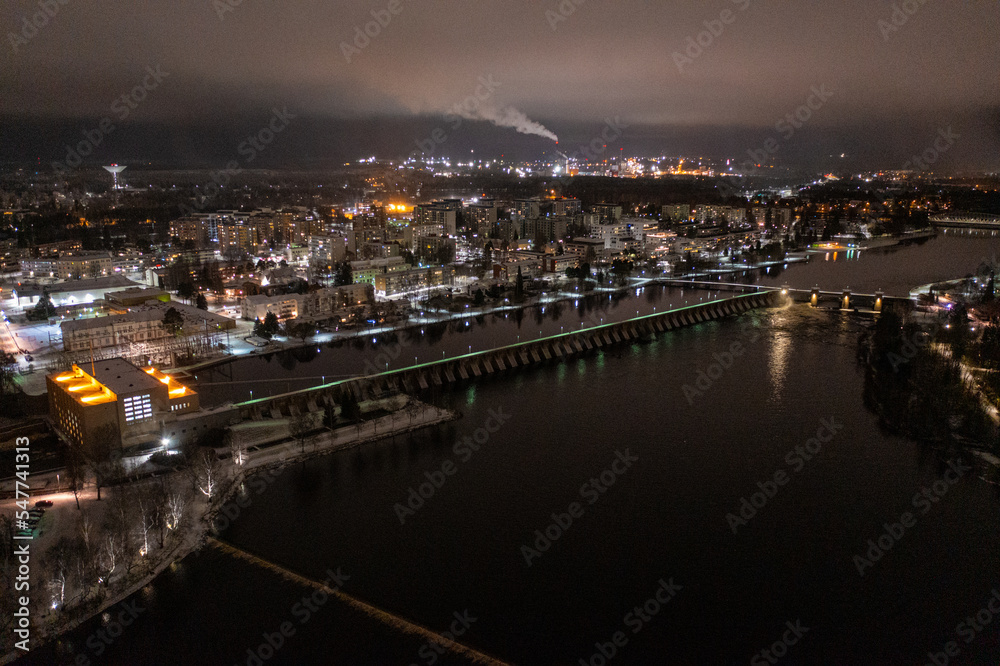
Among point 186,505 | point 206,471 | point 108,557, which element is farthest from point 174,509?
point 108,557

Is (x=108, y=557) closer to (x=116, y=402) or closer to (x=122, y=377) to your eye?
(x=116, y=402)

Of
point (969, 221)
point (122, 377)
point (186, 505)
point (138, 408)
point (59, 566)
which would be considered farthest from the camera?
point (969, 221)

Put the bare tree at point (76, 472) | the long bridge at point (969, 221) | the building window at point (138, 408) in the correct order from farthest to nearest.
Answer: the long bridge at point (969, 221) → the building window at point (138, 408) → the bare tree at point (76, 472)

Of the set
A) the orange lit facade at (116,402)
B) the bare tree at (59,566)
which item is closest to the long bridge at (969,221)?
the orange lit facade at (116,402)

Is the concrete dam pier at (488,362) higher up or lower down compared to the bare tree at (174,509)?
higher up

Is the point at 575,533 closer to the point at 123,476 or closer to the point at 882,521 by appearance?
the point at 882,521

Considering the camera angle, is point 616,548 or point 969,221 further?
point 969,221

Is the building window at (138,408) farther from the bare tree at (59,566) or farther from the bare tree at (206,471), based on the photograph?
the bare tree at (59,566)

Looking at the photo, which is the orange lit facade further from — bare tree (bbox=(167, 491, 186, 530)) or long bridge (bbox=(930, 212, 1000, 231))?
long bridge (bbox=(930, 212, 1000, 231))
